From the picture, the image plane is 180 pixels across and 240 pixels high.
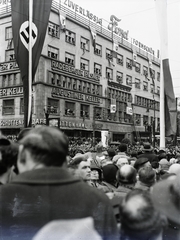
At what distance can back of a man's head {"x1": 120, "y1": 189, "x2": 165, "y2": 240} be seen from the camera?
158 centimetres

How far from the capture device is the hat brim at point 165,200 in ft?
5.49

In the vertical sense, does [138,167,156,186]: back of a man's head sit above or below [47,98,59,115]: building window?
below

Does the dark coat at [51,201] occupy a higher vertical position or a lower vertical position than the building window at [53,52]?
lower

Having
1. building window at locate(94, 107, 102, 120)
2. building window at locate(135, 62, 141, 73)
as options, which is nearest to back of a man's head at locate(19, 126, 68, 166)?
building window at locate(94, 107, 102, 120)

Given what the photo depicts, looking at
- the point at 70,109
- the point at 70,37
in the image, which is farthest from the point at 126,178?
the point at 70,37

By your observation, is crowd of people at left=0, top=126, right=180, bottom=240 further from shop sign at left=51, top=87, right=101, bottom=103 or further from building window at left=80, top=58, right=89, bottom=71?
building window at left=80, top=58, right=89, bottom=71

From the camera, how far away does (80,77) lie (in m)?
23.5

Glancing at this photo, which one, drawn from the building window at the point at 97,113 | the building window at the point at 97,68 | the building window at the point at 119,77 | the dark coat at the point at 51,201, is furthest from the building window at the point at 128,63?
the dark coat at the point at 51,201

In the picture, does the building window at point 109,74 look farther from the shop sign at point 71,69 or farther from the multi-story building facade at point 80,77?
the shop sign at point 71,69

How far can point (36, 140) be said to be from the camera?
163 cm

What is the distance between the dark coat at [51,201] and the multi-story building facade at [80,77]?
14.8 metres

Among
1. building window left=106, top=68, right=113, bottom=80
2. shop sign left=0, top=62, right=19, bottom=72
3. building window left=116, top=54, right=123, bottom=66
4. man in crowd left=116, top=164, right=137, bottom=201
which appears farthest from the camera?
building window left=106, top=68, right=113, bottom=80

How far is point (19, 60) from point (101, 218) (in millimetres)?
Result: 3384

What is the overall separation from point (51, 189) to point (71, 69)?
2144 cm
